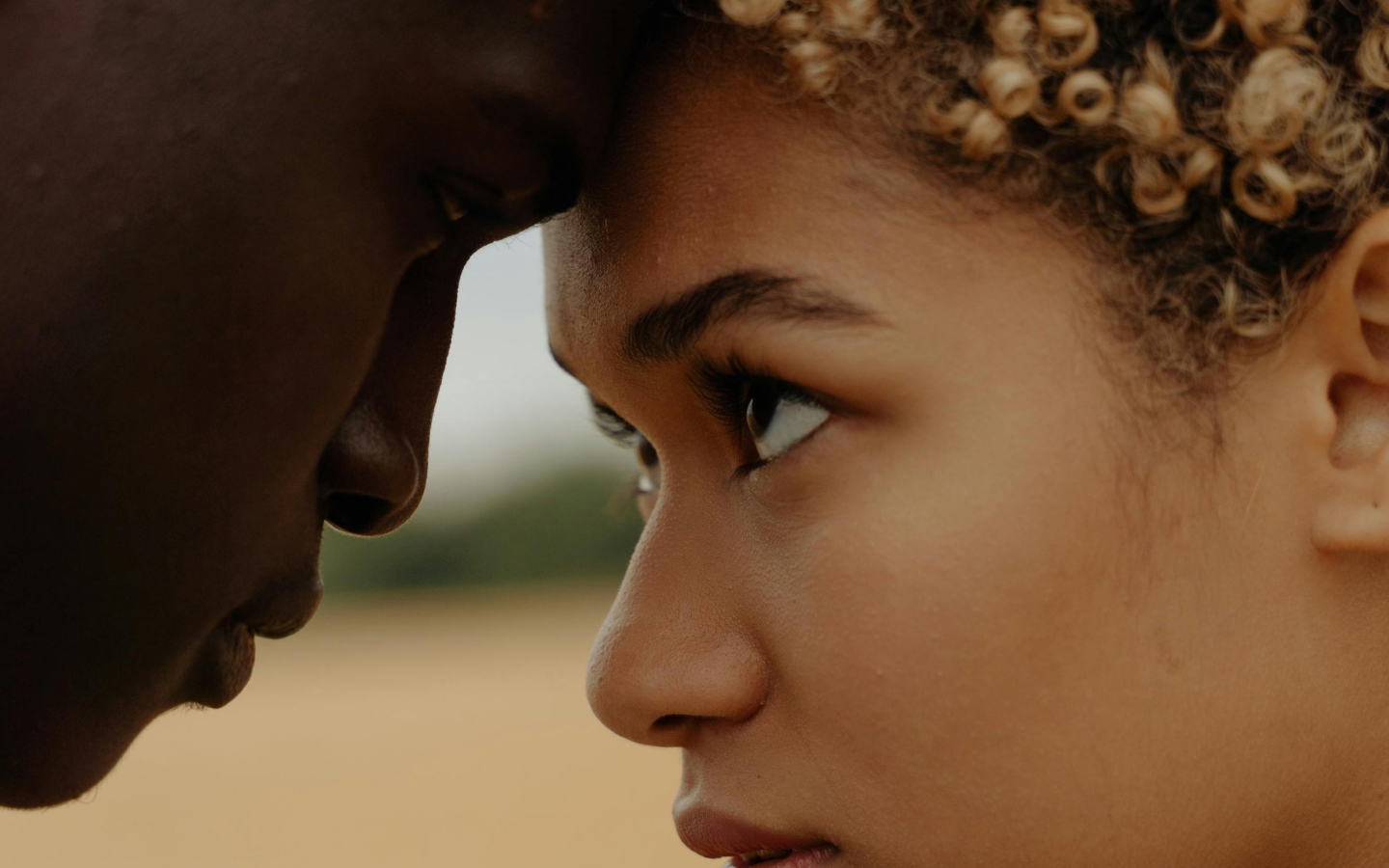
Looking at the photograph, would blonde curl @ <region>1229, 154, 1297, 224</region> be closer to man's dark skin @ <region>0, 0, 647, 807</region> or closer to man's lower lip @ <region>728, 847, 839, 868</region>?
man's dark skin @ <region>0, 0, 647, 807</region>

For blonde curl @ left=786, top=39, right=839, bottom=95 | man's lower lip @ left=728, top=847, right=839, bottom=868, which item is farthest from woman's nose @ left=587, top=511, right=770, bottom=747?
blonde curl @ left=786, top=39, right=839, bottom=95

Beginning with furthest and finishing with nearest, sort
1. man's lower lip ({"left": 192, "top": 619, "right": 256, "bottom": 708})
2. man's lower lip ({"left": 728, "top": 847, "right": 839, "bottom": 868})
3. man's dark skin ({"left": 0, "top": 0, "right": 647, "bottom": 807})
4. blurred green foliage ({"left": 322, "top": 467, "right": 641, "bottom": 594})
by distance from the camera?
blurred green foliage ({"left": 322, "top": 467, "right": 641, "bottom": 594}), man's lower lip ({"left": 728, "top": 847, "right": 839, "bottom": 868}), man's lower lip ({"left": 192, "top": 619, "right": 256, "bottom": 708}), man's dark skin ({"left": 0, "top": 0, "right": 647, "bottom": 807})

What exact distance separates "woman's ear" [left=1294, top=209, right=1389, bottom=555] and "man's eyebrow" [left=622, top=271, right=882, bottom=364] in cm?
32

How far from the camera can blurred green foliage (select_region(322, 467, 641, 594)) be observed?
13.6 metres

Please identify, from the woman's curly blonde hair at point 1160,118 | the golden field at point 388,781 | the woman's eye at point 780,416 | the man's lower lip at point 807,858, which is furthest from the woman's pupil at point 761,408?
the golden field at point 388,781

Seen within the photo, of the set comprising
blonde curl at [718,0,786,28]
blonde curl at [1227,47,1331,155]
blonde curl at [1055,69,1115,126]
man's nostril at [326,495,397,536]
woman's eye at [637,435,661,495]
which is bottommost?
woman's eye at [637,435,661,495]

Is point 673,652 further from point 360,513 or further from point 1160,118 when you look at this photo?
point 1160,118

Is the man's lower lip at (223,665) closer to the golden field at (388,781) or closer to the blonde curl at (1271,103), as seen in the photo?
the blonde curl at (1271,103)

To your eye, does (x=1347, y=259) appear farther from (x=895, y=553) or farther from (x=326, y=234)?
(x=326, y=234)

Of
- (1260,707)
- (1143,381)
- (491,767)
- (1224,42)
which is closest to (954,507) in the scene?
(1143,381)

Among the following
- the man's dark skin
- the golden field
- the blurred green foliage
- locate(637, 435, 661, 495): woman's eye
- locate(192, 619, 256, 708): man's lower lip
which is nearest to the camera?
the man's dark skin

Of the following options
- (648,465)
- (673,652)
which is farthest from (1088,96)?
(648,465)

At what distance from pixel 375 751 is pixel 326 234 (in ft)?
23.6

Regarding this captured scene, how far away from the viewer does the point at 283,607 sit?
3.19 ft
